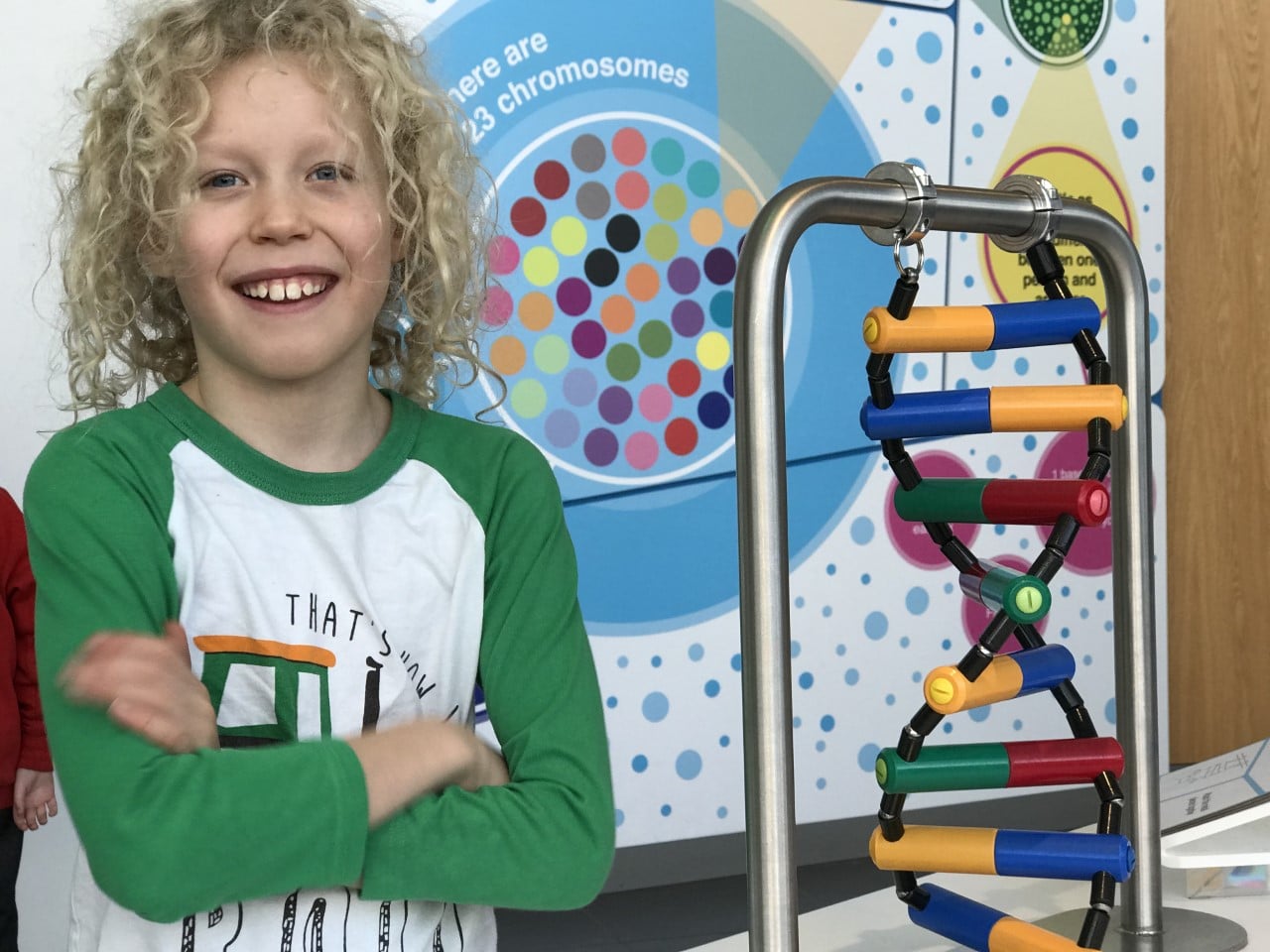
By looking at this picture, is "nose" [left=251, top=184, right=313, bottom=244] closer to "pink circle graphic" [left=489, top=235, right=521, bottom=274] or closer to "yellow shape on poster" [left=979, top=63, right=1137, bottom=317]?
"pink circle graphic" [left=489, top=235, right=521, bottom=274]

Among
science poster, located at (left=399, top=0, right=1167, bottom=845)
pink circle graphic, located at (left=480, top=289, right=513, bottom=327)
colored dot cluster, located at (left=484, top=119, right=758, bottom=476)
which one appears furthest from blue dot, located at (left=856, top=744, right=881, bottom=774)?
pink circle graphic, located at (left=480, top=289, right=513, bottom=327)

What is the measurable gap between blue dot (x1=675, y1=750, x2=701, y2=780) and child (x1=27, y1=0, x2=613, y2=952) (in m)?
1.76

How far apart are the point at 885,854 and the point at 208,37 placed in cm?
64

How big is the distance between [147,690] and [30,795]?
131 cm

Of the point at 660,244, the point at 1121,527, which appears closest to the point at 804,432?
the point at 660,244

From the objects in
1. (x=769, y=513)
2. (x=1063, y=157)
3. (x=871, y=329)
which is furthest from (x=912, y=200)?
(x=1063, y=157)

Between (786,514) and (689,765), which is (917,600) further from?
(786,514)

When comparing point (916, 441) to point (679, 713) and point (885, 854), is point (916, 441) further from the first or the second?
point (885, 854)

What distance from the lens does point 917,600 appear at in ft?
9.24

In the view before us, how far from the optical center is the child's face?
2.62ft

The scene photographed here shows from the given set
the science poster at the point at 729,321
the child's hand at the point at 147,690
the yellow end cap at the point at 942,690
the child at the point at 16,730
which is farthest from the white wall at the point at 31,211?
the yellow end cap at the point at 942,690

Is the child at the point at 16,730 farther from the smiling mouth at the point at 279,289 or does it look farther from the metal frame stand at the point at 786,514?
the metal frame stand at the point at 786,514

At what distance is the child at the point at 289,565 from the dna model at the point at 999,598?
21 centimetres

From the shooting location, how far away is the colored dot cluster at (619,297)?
246cm
